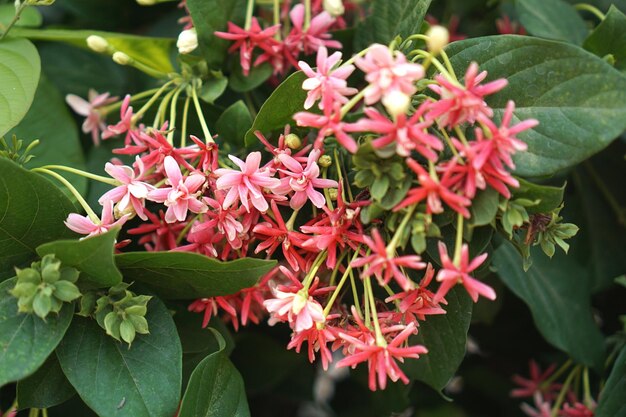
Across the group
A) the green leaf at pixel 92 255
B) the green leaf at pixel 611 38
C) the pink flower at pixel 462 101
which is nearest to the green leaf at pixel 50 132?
the green leaf at pixel 92 255

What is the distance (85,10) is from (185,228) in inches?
19.0

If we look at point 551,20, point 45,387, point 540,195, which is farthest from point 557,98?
point 45,387

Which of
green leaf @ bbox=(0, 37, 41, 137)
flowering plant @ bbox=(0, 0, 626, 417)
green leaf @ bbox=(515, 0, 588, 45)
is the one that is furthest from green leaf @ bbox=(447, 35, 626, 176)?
green leaf @ bbox=(0, 37, 41, 137)

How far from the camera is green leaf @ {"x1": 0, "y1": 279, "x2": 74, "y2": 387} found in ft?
1.94

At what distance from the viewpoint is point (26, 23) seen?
0.87 meters

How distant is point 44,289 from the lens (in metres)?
0.61

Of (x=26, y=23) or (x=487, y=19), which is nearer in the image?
(x=26, y=23)

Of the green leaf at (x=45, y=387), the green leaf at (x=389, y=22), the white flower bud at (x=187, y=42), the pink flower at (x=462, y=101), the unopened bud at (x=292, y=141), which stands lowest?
the green leaf at (x=45, y=387)

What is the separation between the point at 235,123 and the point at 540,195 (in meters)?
0.32

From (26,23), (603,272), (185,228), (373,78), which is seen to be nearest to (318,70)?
(373,78)

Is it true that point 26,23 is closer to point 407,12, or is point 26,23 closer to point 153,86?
point 153,86

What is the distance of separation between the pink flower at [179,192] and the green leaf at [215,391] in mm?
129

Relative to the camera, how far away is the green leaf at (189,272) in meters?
0.63

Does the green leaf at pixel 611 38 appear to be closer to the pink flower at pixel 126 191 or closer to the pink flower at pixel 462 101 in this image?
the pink flower at pixel 462 101
